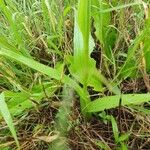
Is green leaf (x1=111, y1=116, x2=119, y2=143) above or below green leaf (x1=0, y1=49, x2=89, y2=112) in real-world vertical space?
below

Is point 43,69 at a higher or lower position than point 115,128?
higher

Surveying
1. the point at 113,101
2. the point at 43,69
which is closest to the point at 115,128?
the point at 113,101

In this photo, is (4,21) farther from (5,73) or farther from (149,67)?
(149,67)

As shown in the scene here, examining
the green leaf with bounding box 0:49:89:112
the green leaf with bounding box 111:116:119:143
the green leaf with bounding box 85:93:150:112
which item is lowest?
the green leaf with bounding box 111:116:119:143

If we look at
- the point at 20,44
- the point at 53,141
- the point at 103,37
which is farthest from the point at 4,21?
the point at 53,141

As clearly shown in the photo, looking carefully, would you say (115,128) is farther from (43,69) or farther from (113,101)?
(43,69)

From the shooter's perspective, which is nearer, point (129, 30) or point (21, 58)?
point (21, 58)

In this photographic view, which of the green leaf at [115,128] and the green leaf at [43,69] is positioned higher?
the green leaf at [43,69]
